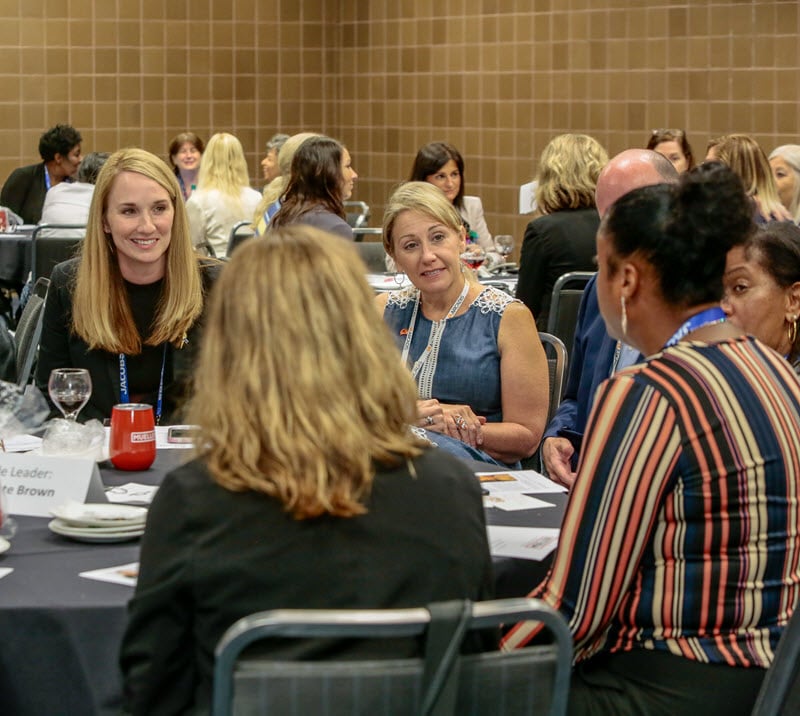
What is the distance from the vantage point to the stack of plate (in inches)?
92.0

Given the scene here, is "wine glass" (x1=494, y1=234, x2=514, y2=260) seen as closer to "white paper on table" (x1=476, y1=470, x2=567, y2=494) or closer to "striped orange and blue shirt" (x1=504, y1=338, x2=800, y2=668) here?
"white paper on table" (x1=476, y1=470, x2=567, y2=494)

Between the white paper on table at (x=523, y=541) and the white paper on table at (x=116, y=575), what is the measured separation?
58 cm

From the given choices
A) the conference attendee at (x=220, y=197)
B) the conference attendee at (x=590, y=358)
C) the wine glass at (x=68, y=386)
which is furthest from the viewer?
the conference attendee at (x=220, y=197)

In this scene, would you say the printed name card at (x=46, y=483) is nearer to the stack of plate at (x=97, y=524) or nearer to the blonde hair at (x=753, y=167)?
the stack of plate at (x=97, y=524)

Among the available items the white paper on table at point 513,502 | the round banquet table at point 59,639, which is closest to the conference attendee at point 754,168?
the white paper on table at point 513,502

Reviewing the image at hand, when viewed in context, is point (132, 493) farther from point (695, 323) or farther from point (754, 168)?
point (754, 168)

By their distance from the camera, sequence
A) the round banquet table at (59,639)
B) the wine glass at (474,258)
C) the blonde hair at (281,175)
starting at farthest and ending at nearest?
the blonde hair at (281,175) → the wine glass at (474,258) → the round banquet table at (59,639)

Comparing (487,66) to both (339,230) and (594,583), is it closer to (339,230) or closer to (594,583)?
(339,230)

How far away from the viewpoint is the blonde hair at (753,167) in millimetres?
6719

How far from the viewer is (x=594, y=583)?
1.97 m

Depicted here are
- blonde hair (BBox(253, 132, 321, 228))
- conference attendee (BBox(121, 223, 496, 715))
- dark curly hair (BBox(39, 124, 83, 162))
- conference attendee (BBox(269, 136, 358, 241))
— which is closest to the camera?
conference attendee (BBox(121, 223, 496, 715))

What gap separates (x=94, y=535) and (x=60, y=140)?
307 inches

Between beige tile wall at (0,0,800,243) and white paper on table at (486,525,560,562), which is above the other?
beige tile wall at (0,0,800,243)

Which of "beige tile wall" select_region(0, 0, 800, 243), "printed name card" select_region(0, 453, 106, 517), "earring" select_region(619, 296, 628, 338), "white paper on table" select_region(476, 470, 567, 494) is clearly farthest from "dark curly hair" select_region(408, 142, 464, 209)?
"earring" select_region(619, 296, 628, 338)
